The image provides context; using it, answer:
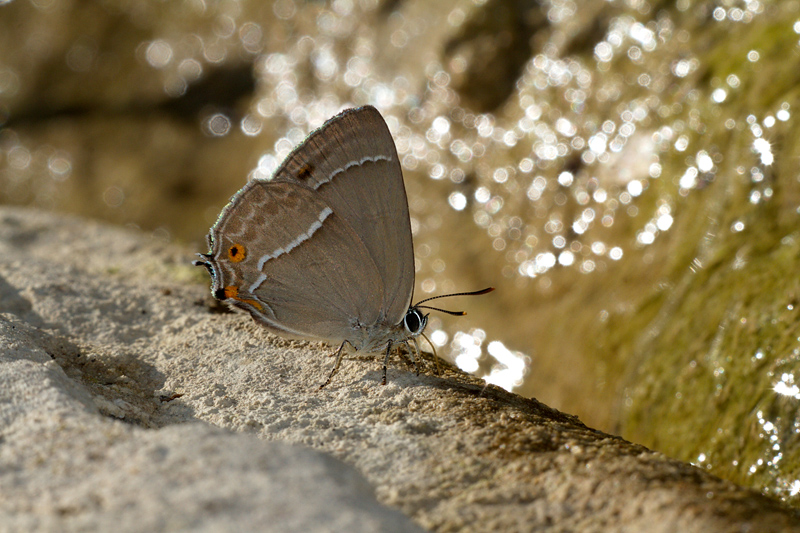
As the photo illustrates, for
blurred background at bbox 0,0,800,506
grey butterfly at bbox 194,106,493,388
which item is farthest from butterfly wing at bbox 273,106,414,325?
blurred background at bbox 0,0,800,506

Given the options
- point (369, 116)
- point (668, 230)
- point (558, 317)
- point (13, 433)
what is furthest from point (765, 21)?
point (13, 433)

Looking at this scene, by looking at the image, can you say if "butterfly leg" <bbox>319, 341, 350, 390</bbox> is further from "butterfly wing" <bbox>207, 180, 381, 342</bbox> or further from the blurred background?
the blurred background

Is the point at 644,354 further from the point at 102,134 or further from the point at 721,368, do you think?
the point at 102,134

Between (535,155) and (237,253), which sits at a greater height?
(535,155)

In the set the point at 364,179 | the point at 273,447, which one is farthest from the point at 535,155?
the point at 273,447

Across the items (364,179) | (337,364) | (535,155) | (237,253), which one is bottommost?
(337,364)

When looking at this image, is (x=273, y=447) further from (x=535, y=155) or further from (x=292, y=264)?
(x=535, y=155)
